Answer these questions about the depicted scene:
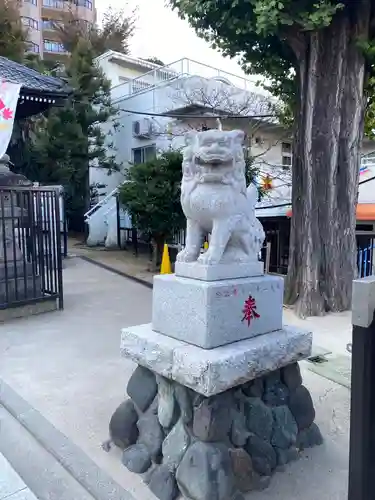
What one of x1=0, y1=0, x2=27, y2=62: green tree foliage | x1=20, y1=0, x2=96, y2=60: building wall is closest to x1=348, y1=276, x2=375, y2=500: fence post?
x1=0, y1=0, x2=27, y2=62: green tree foliage

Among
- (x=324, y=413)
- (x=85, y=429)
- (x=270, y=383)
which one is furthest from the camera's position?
(x=324, y=413)

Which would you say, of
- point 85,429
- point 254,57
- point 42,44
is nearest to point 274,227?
point 254,57

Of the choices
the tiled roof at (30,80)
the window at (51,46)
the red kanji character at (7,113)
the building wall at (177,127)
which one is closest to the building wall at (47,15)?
the window at (51,46)

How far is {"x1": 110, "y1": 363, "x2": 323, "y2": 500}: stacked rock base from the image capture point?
7.78 feet

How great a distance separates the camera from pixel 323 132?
6.81m

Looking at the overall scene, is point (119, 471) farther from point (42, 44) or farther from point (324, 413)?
point (42, 44)

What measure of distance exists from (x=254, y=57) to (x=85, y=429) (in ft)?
24.4

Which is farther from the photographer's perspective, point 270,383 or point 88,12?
point 88,12

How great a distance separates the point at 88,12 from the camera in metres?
27.8

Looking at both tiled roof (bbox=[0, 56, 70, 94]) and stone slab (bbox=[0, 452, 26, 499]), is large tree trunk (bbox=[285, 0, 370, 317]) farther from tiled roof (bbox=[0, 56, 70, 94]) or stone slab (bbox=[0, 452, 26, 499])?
stone slab (bbox=[0, 452, 26, 499])

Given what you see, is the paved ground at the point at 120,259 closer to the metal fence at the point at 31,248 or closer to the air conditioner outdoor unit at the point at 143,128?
the metal fence at the point at 31,248

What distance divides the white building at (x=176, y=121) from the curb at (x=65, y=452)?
28.5 feet

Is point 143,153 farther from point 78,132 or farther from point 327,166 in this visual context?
point 327,166

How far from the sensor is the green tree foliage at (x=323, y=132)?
6.49 meters
